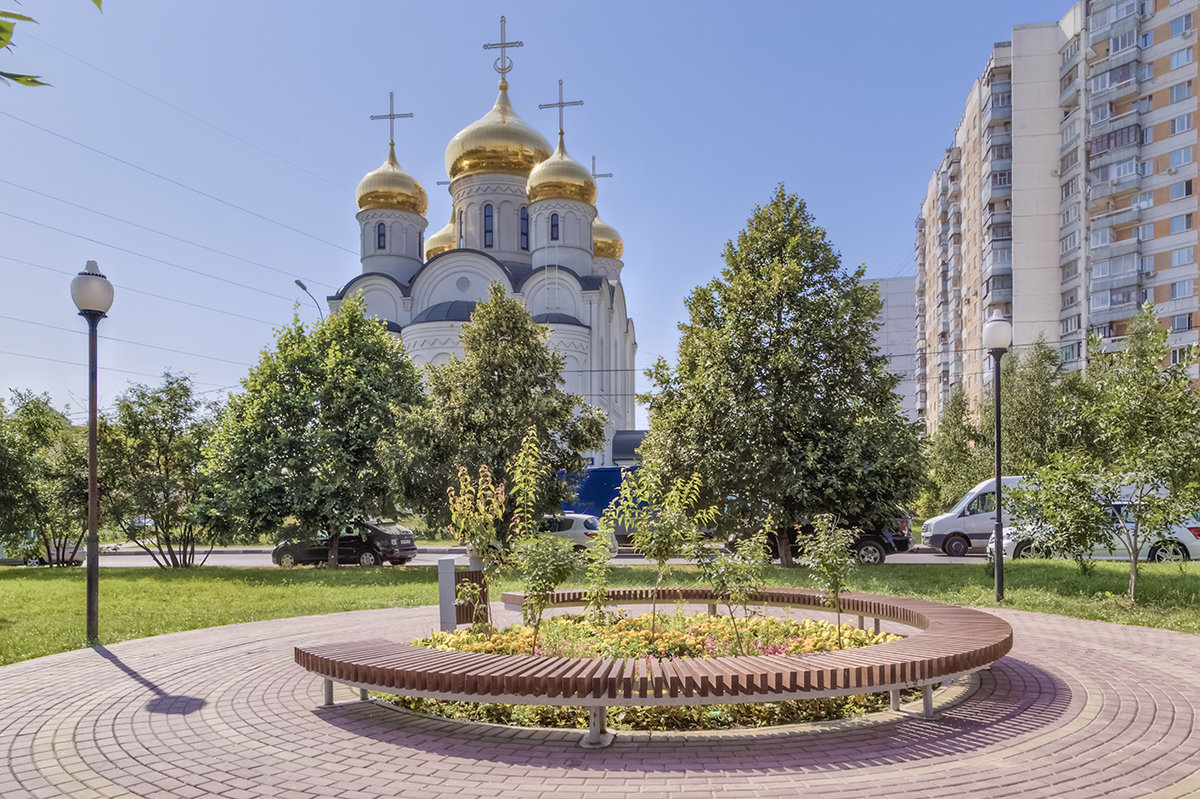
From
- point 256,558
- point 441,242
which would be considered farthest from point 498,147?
point 256,558

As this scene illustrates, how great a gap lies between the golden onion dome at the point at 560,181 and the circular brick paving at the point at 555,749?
125 feet

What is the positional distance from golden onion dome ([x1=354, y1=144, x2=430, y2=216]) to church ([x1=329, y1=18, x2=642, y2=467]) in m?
0.06

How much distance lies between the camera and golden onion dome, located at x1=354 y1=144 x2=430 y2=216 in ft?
154

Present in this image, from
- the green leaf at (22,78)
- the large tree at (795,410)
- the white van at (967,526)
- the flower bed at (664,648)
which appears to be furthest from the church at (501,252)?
the green leaf at (22,78)

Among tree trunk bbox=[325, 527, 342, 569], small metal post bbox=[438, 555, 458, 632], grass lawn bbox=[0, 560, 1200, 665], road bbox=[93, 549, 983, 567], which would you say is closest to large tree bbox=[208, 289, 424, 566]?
tree trunk bbox=[325, 527, 342, 569]

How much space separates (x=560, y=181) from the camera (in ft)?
141

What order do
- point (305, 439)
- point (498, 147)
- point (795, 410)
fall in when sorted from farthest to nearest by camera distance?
point (498, 147), point (305, 439), point (795, 410)

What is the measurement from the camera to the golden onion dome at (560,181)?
43.1 metres

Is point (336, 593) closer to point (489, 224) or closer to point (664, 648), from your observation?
point (664, 648)

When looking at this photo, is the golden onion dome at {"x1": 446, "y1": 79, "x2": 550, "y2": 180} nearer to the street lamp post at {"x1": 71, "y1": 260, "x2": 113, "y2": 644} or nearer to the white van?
the white van

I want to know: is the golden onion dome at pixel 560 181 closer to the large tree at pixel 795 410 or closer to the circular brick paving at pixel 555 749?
the large tree at pixel 795 410

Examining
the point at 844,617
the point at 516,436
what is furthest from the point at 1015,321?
the point at 844,617

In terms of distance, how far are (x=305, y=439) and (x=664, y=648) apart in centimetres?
1510

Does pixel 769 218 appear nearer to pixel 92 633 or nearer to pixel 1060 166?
pixel 92 633
